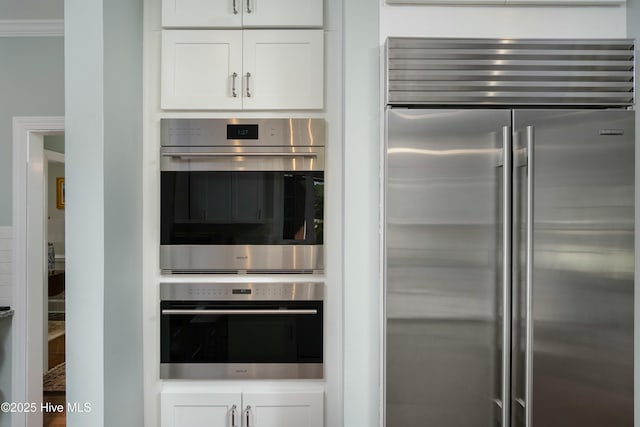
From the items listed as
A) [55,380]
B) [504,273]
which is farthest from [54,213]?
[504,273]

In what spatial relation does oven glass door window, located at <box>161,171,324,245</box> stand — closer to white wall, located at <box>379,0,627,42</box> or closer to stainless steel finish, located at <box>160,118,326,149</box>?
stainless steel finish, located at <box>160,118,326,149</box>

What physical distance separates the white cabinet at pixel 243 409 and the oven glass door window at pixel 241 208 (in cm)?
68

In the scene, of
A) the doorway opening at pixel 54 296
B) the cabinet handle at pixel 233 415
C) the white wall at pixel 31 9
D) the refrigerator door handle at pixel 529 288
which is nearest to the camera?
the refrigerator door handle at pixel 529 288

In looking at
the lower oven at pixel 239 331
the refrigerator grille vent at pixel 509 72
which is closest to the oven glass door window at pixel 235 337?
the lower oven at pixel 239 331

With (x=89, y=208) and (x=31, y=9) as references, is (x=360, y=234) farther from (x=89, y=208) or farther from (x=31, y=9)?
(x=31, y=9)

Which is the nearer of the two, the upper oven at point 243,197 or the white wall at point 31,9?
the upper oven at point 243,197

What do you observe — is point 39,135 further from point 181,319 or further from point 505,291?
point 505,291

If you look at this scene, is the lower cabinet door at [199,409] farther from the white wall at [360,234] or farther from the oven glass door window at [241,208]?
the oven glass door window at [241,208]

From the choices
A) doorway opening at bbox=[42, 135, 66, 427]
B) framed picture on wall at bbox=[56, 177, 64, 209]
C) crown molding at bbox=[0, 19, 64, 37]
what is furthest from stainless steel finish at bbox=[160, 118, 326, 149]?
framed picture on wall at bbox=[56, 177, 64, 209]

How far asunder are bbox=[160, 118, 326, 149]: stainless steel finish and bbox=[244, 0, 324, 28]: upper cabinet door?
1.43 ft

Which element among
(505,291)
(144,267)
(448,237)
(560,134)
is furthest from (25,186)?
(560,134)

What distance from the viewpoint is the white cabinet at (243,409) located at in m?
1.78

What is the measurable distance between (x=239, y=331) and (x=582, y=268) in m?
1.42

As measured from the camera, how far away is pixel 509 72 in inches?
59.7
